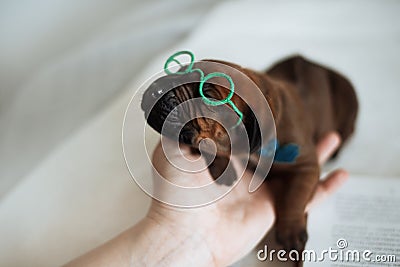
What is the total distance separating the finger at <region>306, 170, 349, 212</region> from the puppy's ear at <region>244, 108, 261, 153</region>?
209 millimetres

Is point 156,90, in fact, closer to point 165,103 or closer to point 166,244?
point 165,103

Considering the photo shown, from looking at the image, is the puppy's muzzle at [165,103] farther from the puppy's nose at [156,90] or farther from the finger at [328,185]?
the finger at [328,185]

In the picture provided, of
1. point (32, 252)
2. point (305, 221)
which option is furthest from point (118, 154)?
point (305, 221)

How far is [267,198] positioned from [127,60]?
69 centimetres

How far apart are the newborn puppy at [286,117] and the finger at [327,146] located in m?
0.01

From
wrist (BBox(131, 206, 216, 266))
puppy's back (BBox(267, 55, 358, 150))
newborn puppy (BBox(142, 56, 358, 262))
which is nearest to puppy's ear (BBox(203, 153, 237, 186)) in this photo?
newborn puppy (BBox(142, 56, 358, 262))

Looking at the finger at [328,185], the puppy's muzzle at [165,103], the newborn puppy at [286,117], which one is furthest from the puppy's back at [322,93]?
the puppy's muzzle at [165,103]

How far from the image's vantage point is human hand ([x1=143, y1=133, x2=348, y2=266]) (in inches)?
30.6

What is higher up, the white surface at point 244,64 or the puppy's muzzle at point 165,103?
the puppy's muzzle at point 165,103

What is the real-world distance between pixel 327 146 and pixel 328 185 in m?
0.15

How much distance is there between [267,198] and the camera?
2.95 feet

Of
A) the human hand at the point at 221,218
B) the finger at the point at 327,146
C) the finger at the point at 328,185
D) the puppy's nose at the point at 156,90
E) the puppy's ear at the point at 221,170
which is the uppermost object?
the puppy's nose at the point at 156,90

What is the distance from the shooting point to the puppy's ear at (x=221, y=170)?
769mm

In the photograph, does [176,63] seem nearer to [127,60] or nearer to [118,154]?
[118,154]
